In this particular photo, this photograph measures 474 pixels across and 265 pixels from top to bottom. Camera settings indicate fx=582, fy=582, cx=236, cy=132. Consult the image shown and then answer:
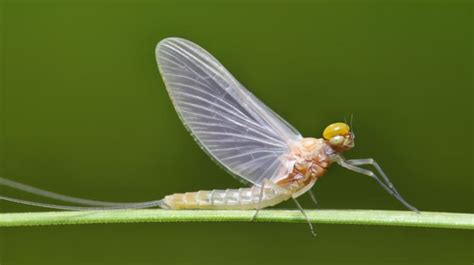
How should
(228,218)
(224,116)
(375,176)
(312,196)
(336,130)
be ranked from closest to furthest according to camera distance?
(228,218) < (375,176) < (336,130) < (224,116) < (312,196)

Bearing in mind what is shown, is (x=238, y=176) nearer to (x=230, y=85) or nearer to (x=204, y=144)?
(x=204, y=144)

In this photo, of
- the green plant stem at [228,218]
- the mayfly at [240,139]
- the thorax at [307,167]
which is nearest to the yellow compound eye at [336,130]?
the mayfly at [240,139]

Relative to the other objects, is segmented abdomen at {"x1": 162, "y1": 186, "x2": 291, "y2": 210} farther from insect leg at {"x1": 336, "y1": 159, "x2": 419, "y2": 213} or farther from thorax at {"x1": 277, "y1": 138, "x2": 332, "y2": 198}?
insect leg at {"x1": 336, "y1": 159, "x2": 419, "y2": 213}

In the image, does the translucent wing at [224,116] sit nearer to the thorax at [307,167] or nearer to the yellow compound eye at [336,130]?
the thorax at [307,167]

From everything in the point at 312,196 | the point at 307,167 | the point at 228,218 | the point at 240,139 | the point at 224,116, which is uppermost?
the point at 224,116

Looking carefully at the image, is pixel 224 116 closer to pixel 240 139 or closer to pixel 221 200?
pixel 240 139

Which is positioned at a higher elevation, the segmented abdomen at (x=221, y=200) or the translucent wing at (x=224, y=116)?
the translucent wing at (x=224, y=116)

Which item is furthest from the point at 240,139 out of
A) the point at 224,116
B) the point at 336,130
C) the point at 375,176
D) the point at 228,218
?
the point at 228,218

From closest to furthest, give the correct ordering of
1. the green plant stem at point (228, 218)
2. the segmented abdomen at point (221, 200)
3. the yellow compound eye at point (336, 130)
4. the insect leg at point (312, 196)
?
the green plant stem at point (228, 218)
the segmented abdomen at point (221, 200)
the yellow compound eye at point (336, 130)
the insect leg at point (312, 196)
